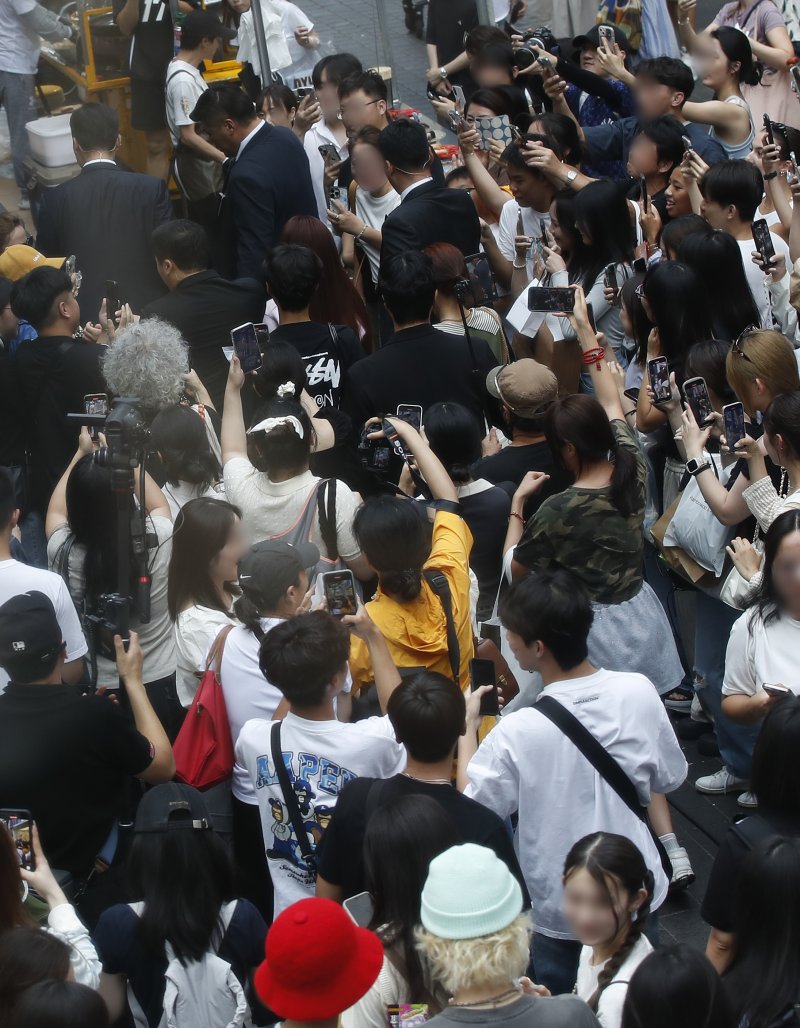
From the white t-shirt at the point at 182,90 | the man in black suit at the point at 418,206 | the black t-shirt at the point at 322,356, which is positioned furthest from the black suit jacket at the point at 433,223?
the white t-shirt at the point at 182,90

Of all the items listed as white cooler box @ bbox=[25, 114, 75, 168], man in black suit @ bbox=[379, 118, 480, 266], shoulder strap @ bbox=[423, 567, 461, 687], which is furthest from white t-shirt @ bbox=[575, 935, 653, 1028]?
white cooler box @ bbox=[25, 114, 75, 168]

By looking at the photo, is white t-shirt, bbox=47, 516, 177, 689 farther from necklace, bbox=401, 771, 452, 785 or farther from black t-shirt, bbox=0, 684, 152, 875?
necklace, bbox=401, 771, 452, 785

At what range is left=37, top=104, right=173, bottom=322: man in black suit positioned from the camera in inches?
267

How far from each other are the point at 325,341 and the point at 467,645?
6.64 feet

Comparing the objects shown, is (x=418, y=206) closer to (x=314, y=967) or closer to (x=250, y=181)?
(x=250, y=181)

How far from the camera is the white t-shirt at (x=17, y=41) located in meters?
9.05

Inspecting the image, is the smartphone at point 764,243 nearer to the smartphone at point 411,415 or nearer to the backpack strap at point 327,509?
the smartphone at point 411,415

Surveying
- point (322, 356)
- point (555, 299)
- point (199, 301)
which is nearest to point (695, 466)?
point (555, 299)

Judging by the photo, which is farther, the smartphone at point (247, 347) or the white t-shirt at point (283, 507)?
the smartphone at point (247, 347)

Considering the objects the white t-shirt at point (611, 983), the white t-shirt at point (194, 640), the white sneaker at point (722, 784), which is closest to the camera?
the white t-shirt at point (611, 983)

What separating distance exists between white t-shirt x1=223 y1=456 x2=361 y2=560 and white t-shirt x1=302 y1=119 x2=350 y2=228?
3838 mm

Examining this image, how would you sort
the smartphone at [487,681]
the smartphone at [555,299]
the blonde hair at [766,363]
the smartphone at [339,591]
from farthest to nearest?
the smartphone at [555,299]
the blonde hair at [766,363]
the smartphone at [339,591]
the smartphone at [487,681]

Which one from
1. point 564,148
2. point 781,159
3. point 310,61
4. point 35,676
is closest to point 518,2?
point 310,61

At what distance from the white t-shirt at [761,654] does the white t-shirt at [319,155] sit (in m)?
4.98
